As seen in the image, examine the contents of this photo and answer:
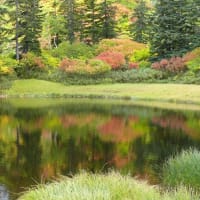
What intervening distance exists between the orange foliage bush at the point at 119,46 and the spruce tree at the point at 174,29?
3183 millimetres

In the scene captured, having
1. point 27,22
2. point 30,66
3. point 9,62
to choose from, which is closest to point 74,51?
point 27,22

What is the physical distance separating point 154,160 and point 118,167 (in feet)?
6.12

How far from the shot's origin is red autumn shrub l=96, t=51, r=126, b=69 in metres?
49.7

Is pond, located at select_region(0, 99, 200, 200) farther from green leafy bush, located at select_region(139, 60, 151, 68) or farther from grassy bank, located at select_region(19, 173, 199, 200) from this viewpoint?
green leafy bush, located at select_region(139, 60, 151, 68)

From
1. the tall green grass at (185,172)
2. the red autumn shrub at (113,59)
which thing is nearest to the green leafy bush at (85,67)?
the red autumn shrub at (113,59)

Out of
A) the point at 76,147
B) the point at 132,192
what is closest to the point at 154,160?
the point at 76,147

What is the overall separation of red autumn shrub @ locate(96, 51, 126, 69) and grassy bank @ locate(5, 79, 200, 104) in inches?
179

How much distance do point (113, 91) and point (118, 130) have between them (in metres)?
20.8

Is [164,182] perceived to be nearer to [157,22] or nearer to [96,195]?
[96,195]

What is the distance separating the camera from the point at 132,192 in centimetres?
799

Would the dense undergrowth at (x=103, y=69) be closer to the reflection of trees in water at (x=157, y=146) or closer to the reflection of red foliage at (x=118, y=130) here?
the reflection of red foliage at (x=118, y=130)

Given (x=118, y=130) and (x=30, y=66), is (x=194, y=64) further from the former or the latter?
(x=118, y=130)

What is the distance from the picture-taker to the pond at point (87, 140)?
13484 mm

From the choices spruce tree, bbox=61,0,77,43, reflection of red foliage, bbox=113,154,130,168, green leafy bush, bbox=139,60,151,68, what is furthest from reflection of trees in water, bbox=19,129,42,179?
spruce tree, bbox=61,0,77,43
